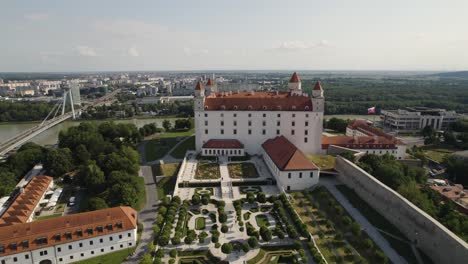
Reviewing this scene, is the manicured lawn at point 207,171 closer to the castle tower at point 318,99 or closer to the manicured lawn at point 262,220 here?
the manicured lawn at point 262,220

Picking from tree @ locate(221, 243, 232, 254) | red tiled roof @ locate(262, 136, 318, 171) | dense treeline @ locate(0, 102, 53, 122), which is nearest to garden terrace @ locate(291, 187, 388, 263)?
red tiled roof @ locate(262, 136, 318, 171)

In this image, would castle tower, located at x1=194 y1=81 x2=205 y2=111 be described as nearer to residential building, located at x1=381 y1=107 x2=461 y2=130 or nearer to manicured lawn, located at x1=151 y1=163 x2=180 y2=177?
manicured lawn, located at x1=151 y1=163 x2=180 y2=177

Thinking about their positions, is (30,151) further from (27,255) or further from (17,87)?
(17,87)

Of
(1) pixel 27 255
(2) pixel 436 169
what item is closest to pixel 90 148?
(1) pixel 27 255

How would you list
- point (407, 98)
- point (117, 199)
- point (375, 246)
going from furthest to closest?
point (407, 98)
point (117, 199)
point (375, 246)

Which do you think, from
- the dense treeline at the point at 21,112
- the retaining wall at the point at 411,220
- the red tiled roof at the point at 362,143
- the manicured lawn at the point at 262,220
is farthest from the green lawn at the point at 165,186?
the dense treeline at the point at 21,112

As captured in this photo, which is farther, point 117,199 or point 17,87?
point 17,87

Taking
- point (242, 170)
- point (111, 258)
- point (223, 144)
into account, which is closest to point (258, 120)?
point (223, 144)

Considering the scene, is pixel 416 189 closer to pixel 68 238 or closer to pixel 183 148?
pixel 68 238
